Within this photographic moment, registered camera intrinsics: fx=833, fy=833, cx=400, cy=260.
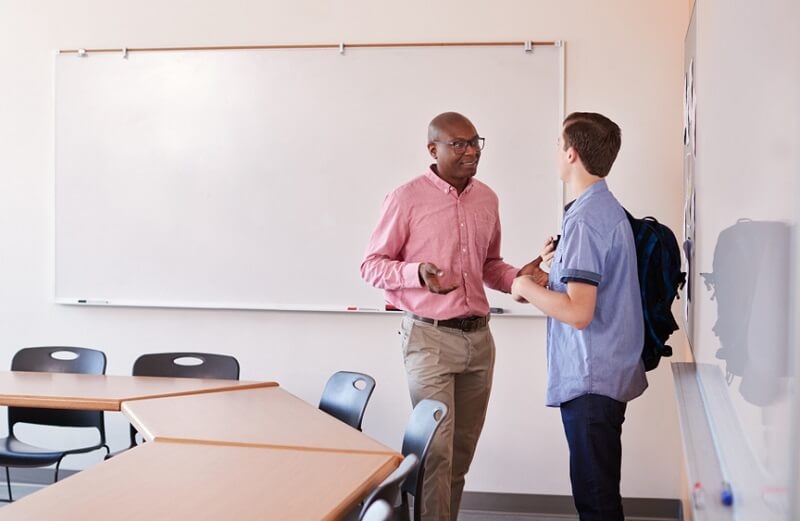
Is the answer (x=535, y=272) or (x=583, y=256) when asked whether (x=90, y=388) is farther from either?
(x=583, y=256)

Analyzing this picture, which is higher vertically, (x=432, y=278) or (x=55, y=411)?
(x=432, y=278)

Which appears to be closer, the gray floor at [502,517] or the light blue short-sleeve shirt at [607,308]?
the light blue short-sleeve shirt at [607,308]

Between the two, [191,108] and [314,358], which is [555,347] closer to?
[314,358]

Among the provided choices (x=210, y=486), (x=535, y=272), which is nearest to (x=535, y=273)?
(x=535, y=272)

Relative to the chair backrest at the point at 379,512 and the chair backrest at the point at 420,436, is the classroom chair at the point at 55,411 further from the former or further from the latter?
the chair backrest at the point at 379,512

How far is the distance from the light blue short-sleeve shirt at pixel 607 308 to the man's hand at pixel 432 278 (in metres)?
0.65

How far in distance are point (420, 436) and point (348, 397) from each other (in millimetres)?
790

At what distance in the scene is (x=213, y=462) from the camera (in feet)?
7.76

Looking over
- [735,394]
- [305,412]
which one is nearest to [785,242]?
[735,394]

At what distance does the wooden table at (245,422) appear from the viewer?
104 inches

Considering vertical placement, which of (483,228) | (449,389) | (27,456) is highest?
(483,228)

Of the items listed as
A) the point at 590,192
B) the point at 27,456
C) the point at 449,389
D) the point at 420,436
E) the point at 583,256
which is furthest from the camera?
the point at 27,456

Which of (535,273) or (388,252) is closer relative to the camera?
(535,273)

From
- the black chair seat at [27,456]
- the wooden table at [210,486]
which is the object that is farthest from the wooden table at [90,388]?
the wooden table at [210,486]
